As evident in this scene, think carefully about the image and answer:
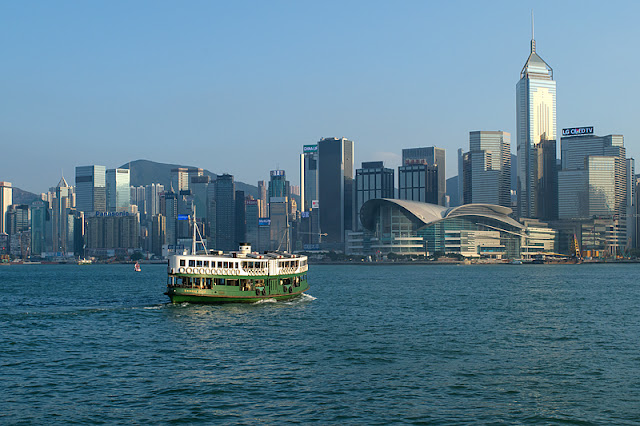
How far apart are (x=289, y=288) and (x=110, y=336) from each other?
33.9 metres

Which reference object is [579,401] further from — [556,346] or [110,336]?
[110,336]

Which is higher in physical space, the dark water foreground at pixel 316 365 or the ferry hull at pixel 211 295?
the ferry hull at pixel 211 295

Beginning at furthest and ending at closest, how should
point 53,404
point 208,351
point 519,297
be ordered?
point 519,297 → point 208,351 → point 53,404

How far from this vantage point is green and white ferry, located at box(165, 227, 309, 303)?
75625 mm

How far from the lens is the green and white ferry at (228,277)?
248ft

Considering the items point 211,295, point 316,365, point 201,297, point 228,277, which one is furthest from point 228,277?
point 316,365

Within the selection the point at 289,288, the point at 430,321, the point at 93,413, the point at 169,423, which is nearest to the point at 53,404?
the point at 93,413

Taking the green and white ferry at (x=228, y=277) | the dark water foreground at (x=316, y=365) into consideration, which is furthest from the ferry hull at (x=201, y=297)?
the dark water foreground at (x=316, y=365)

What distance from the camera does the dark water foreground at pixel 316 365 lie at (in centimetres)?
3497

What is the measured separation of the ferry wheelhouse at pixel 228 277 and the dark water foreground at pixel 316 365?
1.73 metres

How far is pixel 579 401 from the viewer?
36.8 meters

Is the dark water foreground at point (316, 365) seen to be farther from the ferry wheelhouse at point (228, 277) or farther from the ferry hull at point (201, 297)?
the ferry wheelhouse at point (228, 277)

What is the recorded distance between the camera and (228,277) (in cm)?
7831

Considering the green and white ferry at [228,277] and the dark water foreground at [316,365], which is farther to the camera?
the green and white ferry at [228,277]
